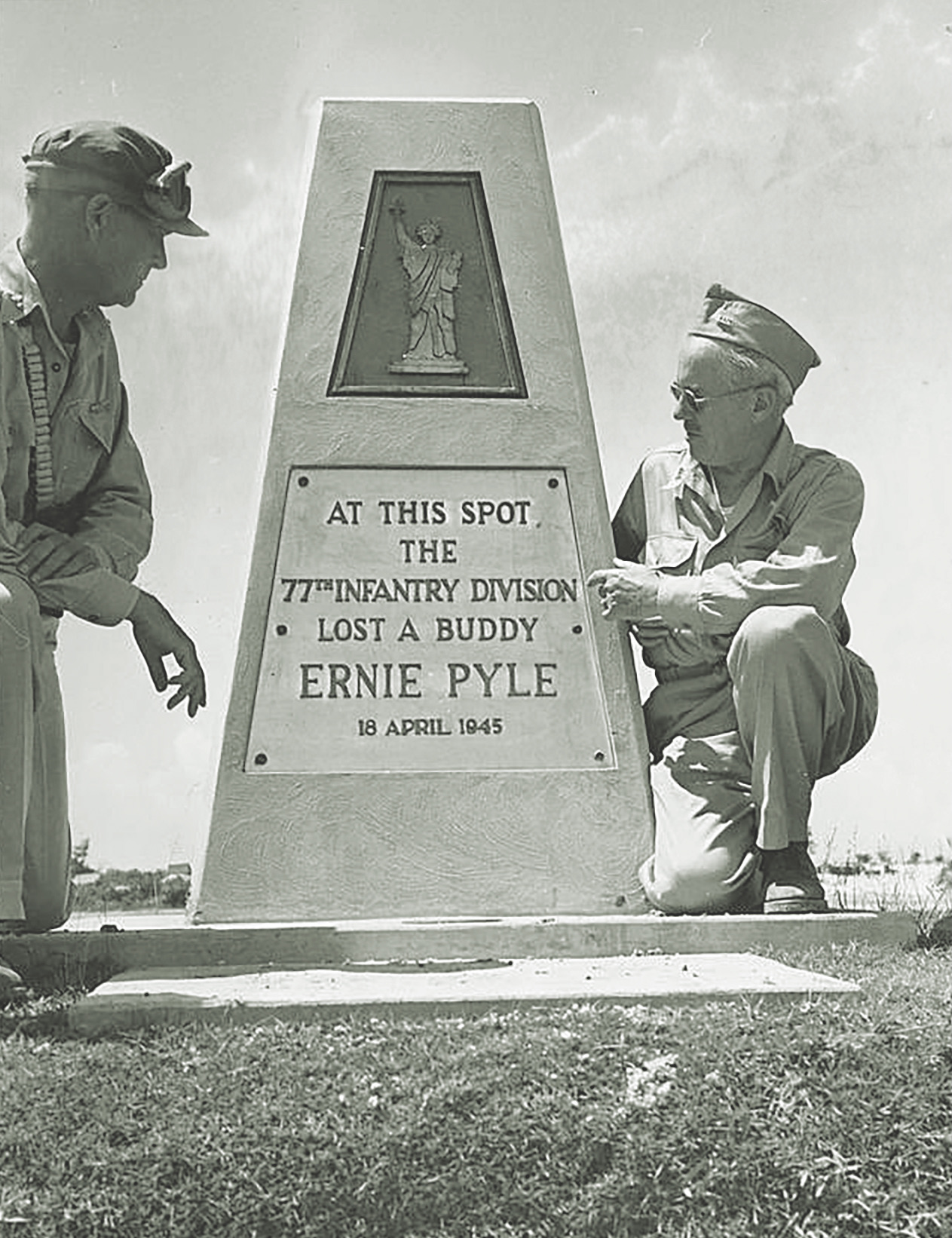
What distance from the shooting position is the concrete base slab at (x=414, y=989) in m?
3.76

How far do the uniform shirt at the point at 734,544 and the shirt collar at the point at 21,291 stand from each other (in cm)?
197

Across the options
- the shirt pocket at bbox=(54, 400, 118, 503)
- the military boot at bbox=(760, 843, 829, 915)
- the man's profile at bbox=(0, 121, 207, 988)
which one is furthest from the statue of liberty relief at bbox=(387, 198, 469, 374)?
the military boot at bbox=(760, 843, 829, 915)

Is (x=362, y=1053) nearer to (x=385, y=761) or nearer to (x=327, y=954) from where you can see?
(x=327, y=954)

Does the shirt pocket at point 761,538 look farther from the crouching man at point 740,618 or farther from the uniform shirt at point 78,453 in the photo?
the uniform shirt at point 78,453

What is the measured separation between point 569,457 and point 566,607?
0.53 metres

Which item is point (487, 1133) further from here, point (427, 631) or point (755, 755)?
point (427, 631)

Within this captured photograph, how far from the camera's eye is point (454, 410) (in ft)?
19.2

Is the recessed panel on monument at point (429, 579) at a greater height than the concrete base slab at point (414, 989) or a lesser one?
greater

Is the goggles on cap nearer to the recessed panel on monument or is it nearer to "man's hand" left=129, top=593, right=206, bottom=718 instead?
the recessed panel on monument

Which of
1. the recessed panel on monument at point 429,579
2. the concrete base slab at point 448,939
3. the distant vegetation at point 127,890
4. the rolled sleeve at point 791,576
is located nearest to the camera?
the concrete base slab at point 448,939

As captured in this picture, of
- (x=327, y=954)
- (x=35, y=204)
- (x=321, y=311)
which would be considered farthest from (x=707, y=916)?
(x=35, y=204)

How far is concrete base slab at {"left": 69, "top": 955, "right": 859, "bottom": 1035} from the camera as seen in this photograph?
12.3 ft

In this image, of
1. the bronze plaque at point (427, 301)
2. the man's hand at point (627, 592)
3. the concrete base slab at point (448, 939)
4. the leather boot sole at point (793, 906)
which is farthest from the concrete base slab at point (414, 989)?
the bronze plaque at point (427, 301)

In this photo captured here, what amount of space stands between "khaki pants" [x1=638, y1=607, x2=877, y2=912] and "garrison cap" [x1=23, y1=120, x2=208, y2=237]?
2113mm
